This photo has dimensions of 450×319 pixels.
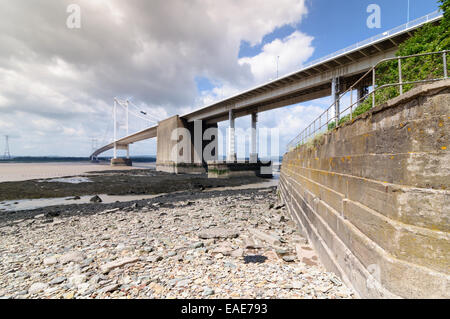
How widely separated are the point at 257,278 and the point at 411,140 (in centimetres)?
320

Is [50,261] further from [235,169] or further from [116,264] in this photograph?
[235,169]

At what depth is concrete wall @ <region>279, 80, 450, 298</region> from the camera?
2.07 metres

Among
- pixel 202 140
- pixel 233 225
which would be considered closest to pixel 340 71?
pixel 233 225

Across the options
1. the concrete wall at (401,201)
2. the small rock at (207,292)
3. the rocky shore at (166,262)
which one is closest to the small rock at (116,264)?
the rocky shore at (166,262)

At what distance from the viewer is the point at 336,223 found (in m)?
3.87

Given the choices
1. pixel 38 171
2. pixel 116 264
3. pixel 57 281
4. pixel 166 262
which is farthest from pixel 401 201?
pixel 38 171

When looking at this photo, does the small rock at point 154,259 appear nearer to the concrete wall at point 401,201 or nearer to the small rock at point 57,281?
the small rock at point 57,281

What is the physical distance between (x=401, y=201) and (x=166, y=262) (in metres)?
4.52

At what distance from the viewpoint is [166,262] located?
4.68 metres

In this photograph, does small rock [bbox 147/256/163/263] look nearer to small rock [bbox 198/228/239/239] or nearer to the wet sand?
small rock [bbox 198/228/239/239]

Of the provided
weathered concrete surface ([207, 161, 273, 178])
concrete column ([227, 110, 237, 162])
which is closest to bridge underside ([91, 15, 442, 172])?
concrete column ([227, 110, 237, 162])

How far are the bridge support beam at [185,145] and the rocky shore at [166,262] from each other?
123 ft

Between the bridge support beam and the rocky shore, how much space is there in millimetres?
37403

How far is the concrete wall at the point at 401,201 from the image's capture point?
2068mm
